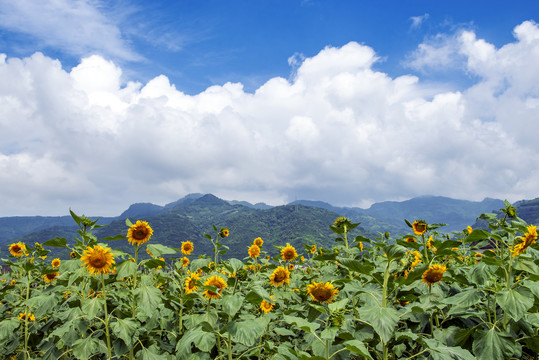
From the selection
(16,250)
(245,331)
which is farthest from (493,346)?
(16,250)

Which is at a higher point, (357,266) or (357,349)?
(357,266)

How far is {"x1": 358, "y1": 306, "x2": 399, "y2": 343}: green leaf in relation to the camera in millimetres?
1897

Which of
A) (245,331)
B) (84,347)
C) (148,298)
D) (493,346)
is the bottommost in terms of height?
(84,347)

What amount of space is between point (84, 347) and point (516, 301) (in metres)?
3.55

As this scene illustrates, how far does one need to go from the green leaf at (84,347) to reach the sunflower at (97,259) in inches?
24.1

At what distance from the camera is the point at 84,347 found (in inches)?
109

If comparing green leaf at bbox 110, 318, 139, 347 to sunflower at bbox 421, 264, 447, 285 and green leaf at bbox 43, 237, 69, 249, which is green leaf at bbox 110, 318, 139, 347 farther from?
sunflower at bbox 421, 264, 447, 285

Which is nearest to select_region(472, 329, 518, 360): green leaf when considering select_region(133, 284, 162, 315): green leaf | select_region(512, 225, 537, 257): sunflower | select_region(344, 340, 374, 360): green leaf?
select_region(512, 225, 537, 257): sunflower

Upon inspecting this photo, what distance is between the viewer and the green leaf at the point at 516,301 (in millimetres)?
2070

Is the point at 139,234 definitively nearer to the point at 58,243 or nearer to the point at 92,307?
the point at 58,243

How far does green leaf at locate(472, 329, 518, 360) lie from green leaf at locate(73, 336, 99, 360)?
3.19 m

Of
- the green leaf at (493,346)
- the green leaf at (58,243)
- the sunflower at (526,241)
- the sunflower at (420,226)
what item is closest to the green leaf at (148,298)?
the green leaf at (58,243)

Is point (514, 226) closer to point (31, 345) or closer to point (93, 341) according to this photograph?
point (93, 341)

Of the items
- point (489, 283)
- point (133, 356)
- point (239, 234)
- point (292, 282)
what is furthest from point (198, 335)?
point (239, 234)
